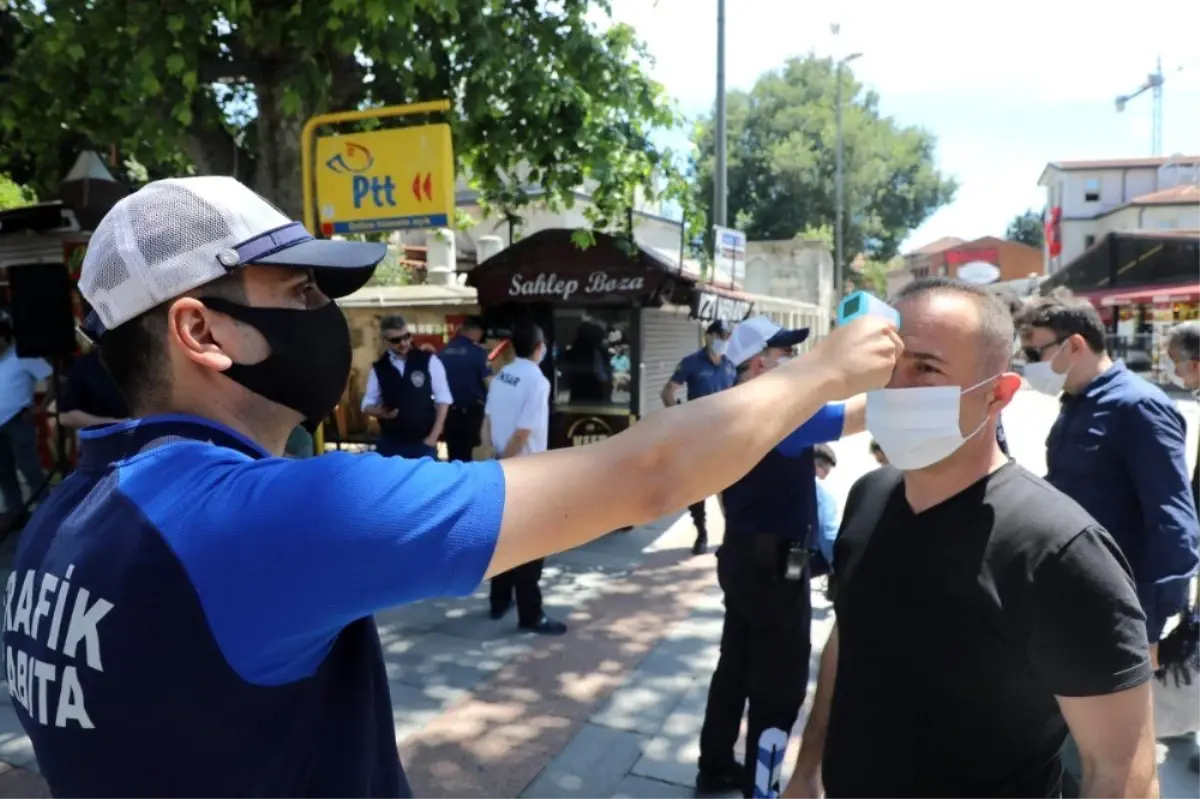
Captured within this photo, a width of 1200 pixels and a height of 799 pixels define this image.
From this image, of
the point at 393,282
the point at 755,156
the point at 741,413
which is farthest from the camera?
the point at 755,156

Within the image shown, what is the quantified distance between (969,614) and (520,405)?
164 inches

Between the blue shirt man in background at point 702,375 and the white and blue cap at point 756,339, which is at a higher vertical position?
the white and blue cap at point 756,339

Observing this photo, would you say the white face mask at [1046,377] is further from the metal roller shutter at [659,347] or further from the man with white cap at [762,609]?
the metal roller shutter at [659,347]

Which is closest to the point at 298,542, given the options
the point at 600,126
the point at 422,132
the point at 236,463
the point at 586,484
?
the point at 236,463

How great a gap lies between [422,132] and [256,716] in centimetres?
517

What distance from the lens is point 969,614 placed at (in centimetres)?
173

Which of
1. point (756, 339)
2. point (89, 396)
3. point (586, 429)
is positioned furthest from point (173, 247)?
point (586, 429)

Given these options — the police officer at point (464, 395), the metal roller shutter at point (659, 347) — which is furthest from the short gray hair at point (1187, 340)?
the police officer at point (464, 395)

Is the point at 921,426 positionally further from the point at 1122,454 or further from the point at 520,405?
the point at 520,405

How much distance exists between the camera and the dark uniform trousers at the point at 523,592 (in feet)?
17.6

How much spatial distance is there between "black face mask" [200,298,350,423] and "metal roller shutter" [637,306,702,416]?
276 inches

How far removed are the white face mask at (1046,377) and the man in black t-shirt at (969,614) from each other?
191cm

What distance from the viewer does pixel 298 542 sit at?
0.98m

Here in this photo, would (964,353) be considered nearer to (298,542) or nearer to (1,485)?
(298,542)
